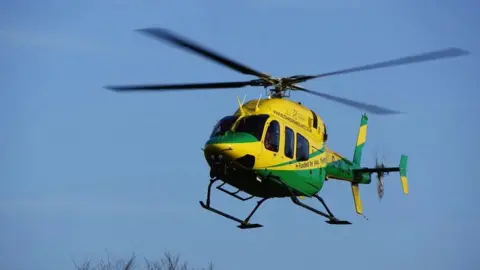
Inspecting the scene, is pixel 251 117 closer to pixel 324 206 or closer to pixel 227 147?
pixel 227 147

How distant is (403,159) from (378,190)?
4.49 ft

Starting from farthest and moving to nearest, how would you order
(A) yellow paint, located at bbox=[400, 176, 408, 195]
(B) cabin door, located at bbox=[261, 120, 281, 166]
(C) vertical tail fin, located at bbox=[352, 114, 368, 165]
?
1. (C) vertical tail fin, located at bbox=[352, 114, 368, 165]
2. (A) yellow paint, located at bbox=[400, 176, 408, 195]
3. (B) cabin door, located at bbox=[261, 120, 281, 166]

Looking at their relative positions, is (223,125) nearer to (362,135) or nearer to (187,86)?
(187,86)

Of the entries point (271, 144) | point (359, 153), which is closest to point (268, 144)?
point (271, 144)

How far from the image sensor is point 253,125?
95.3 ft

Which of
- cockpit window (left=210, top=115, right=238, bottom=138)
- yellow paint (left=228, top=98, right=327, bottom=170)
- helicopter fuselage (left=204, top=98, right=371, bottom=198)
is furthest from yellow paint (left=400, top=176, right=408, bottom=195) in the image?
cockpit window (left=210, top=115, right=238, bottom=138)

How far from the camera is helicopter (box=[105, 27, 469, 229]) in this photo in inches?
1128

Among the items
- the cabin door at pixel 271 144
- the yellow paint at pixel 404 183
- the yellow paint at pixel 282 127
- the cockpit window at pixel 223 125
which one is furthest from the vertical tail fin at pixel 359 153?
the cockpit window at pixel 223 125

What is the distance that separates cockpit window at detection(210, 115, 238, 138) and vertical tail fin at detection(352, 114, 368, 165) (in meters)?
8.79

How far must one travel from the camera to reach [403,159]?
35562 mm

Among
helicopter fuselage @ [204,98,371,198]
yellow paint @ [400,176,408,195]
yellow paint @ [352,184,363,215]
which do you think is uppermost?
helicopter fuselage @ [204,98,371,198]

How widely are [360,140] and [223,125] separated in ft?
32.7

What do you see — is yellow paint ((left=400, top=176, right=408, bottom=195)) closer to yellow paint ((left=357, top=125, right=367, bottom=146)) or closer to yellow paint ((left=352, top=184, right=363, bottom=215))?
yellow paint ((left=352, top=184, right=363, bottom=215))

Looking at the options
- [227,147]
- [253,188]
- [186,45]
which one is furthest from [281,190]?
[186,45]
